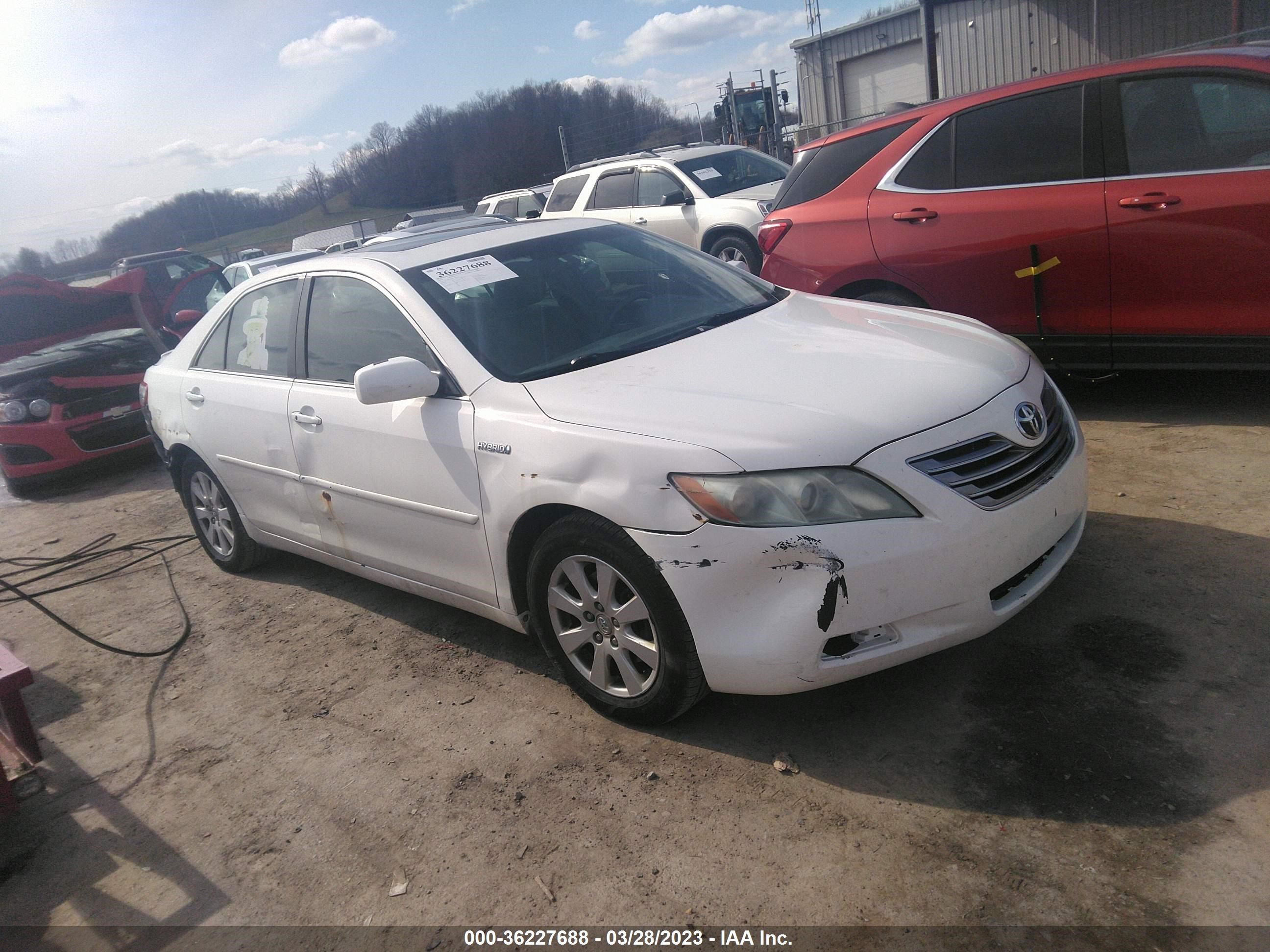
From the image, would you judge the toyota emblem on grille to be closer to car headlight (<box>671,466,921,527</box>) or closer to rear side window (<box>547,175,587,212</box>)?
car headlight (<box>671,466,921,527</box>)

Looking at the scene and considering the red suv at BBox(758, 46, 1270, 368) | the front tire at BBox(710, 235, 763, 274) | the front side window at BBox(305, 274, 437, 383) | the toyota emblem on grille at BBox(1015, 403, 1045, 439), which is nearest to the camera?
the toyota emblem on grille at BBox(1015, 403, 1045, 439)

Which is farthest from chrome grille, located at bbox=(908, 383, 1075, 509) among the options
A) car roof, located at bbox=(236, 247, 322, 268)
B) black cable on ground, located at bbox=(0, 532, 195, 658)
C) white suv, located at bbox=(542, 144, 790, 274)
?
car roof, located at bbox=(236, 247, 322, 268)

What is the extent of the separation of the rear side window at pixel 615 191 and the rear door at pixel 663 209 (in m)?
0.12

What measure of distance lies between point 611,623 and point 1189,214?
3.56 metres

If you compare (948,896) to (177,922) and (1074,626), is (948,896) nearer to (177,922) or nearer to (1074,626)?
(1074,626)

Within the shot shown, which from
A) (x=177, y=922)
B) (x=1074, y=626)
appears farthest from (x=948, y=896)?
(x=177, y=922)

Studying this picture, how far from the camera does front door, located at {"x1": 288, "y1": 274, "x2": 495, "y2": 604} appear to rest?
11.3ft

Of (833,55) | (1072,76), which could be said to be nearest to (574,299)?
(1072,76)

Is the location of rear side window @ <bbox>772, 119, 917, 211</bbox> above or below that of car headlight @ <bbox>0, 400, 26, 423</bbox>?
above

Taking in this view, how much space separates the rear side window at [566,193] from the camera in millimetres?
12617

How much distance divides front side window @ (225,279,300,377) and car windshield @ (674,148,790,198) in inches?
284

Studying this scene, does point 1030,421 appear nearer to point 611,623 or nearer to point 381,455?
point 611,623

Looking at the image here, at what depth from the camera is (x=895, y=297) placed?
5.69 metres

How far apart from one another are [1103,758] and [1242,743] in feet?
1.19
